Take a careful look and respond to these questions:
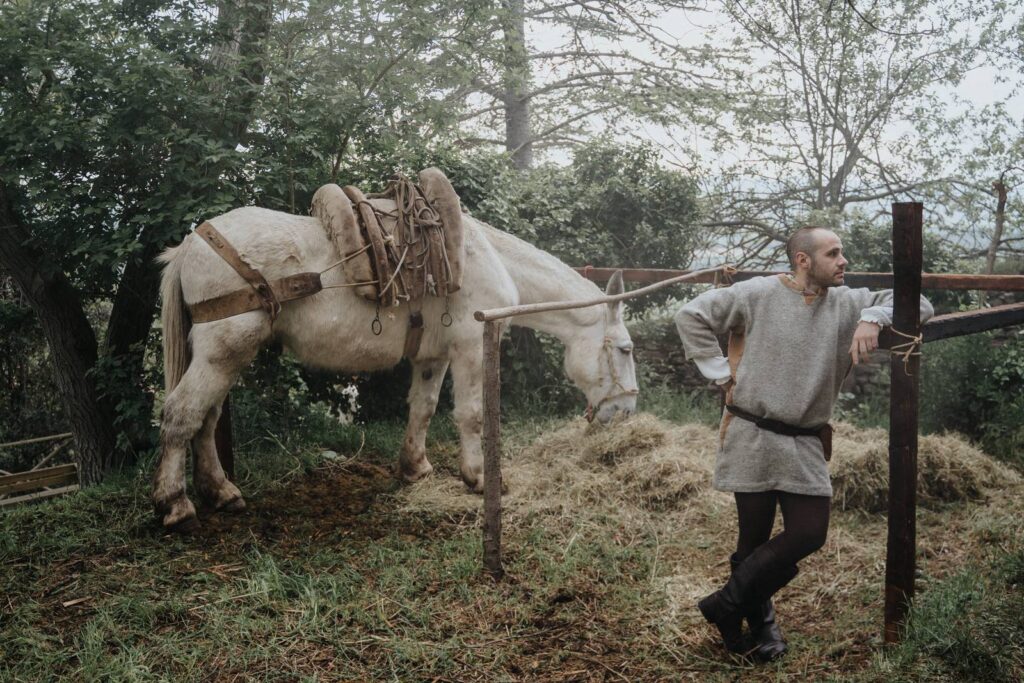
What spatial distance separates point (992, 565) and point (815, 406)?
153cm

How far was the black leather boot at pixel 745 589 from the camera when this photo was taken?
2926 mm

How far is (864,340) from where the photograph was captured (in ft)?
9.17

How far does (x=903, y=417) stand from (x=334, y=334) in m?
3.09

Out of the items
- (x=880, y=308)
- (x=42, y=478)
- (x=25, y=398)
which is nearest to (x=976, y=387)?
(x=880, y=308)

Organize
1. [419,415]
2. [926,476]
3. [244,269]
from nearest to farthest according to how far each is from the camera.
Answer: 1. [244,269]
2. [926,476]
3. [419,415]

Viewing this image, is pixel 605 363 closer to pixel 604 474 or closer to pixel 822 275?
pixel 604 474

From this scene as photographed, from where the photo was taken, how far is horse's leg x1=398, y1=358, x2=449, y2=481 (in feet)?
17.5

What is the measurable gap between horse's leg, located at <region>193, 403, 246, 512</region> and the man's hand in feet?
11.5

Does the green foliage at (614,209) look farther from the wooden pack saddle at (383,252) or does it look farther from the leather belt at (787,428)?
the leather belt at (787,428)

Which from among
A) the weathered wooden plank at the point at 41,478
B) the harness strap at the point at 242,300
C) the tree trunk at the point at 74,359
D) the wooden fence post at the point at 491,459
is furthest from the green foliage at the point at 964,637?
the weathered wooden plank at the point at 41,478

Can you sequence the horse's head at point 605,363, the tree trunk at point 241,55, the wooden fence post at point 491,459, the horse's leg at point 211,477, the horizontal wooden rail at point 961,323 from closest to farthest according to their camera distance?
the horizontal wooden rail at point 961,323 < the wooden fence post at point 491,459 < the horse's leg at point 211,477 < the horse's head at point 605,363 < the tree trunk at point 241,55

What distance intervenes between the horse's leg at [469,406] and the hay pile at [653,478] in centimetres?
16

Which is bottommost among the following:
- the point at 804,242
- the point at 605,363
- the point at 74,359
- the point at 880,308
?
the point at 605,363

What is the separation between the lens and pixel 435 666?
3082 mm
